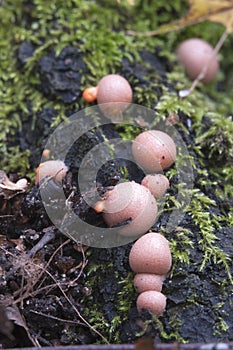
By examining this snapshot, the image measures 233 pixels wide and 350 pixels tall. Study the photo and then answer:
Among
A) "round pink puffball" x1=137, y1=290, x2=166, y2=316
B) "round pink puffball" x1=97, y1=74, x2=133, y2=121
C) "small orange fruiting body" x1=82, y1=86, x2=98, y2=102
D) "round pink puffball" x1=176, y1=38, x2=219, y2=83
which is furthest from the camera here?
"round pink puffball" x1=176, y1=38, x2=219, y2=83

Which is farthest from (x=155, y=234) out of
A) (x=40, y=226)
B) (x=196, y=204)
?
(x=40, y=226)

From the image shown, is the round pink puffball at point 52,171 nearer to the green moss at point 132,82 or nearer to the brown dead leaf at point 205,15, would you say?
the green moss at point 132,82

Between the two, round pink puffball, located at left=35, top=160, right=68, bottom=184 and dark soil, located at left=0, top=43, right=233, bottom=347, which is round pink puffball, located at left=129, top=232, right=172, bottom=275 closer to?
dark soil, located at left=0, top=43, right=233, bottom=347

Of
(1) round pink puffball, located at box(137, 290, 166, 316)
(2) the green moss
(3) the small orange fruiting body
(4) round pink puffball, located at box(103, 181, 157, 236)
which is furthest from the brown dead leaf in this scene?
(1) round pink puffball, located at box(137, 290, 166, 316)

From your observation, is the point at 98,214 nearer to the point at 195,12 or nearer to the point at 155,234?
the point at 155,234

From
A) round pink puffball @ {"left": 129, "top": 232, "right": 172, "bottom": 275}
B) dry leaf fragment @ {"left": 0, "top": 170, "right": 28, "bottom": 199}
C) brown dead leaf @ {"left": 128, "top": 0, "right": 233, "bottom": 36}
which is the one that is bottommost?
dry leaf fragment @ {"left": 0, "top": 170, "right": 28, "bottom": 199}

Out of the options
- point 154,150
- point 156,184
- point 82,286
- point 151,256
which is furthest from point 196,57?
point 82,286
